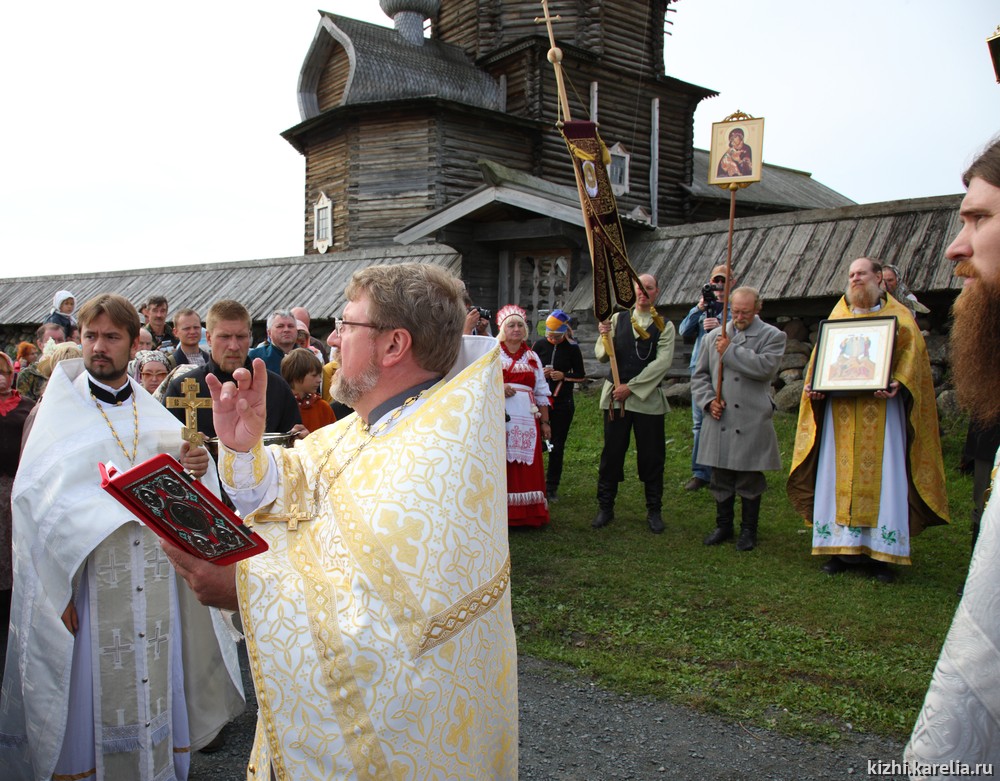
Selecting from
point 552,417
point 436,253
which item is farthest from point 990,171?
point 436,253

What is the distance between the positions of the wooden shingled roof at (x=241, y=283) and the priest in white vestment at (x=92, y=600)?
31.7ft

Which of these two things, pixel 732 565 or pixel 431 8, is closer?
pixel 732 565

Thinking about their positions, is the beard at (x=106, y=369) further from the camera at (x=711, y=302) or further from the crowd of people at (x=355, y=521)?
the camera at (x=711, y=302)

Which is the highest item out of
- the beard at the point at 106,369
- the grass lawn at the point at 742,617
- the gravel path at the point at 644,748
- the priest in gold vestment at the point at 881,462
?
the beard at the point at 106,369

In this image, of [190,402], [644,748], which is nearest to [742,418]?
[644,748]

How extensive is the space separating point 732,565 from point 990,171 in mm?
4810

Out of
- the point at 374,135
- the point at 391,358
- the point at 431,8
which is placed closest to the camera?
the point at 391,358

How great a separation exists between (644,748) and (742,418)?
139 inches

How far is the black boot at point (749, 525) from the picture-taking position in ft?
21.1

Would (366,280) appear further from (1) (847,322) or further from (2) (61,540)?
(1) (847,322)

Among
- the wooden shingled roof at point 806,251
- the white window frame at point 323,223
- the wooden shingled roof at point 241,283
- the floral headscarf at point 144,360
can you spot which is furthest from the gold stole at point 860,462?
the white window frame at point 323,223

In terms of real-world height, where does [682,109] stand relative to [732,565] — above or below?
above

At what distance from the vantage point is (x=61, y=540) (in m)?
3.05

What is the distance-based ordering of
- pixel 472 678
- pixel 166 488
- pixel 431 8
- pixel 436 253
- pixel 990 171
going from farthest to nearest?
pixel 431 8, pixel 436 253, pixel 472 678, pixel 166 488, pixel 990 171
